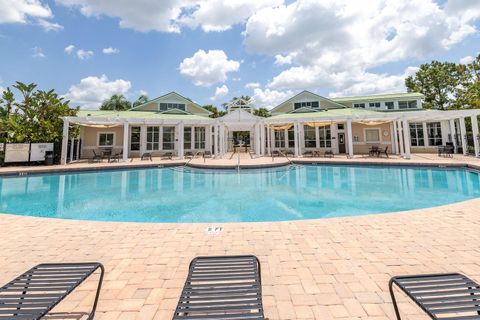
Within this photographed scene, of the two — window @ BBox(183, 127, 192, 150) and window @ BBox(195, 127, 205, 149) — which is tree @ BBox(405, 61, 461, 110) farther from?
window @ BBox(183, 127, 192, 150)

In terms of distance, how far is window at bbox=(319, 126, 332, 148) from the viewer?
22.2 m

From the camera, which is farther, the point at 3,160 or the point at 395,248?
the point at 3,160

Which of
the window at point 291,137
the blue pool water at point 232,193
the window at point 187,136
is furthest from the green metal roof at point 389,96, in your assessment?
the window at point 187,136

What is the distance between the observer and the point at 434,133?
Answer: 813 inches

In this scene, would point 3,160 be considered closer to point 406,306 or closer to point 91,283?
point 91,283

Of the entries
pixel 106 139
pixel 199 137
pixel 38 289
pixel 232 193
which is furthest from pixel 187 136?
pixel 38 289

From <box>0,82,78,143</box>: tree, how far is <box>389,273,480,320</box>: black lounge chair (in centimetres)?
2057

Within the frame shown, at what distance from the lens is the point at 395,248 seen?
11.6ft

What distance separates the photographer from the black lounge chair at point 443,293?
1.52m

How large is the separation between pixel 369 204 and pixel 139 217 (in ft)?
25.1

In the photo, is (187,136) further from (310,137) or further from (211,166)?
(310,137)

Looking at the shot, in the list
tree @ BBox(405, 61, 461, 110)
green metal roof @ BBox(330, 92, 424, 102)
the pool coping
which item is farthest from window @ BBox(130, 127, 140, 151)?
tree @ BBox(405, 61, 461, 110)

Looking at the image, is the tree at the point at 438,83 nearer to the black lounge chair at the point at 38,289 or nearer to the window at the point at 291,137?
the window at the point at 291,137

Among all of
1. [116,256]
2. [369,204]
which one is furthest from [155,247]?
[369,204]
